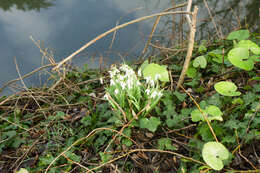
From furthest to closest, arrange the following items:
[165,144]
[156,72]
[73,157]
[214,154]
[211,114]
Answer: [156,72]
[73,157]
[165,144]
[211,114]
[214,154]

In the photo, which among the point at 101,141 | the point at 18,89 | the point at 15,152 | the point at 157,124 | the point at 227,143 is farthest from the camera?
the point at 18,89

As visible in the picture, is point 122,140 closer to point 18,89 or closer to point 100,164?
point 100,164

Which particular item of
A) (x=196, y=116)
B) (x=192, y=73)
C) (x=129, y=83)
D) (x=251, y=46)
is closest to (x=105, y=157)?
(x=129, y=83)

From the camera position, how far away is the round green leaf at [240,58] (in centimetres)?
136

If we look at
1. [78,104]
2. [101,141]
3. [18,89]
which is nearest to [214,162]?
[101,141]

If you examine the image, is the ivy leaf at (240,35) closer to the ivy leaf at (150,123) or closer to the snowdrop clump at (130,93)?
the snowdrop clump at (130,93)

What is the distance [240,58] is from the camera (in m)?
1.37

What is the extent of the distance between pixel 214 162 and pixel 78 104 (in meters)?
1.37

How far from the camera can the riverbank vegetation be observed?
1159mm

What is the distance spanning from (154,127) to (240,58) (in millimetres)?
810

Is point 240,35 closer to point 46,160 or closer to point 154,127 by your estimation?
point 154,127

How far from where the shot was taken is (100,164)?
127 cm

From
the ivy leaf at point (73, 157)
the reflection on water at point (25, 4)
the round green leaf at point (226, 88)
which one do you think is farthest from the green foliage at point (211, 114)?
the reflection on water at point (25, 4)

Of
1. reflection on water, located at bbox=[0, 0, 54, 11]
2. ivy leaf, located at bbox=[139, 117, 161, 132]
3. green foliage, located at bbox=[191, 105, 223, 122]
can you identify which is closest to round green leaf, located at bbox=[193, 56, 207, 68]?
green foliage, located at bbox=[191, 105, 223, 122]
